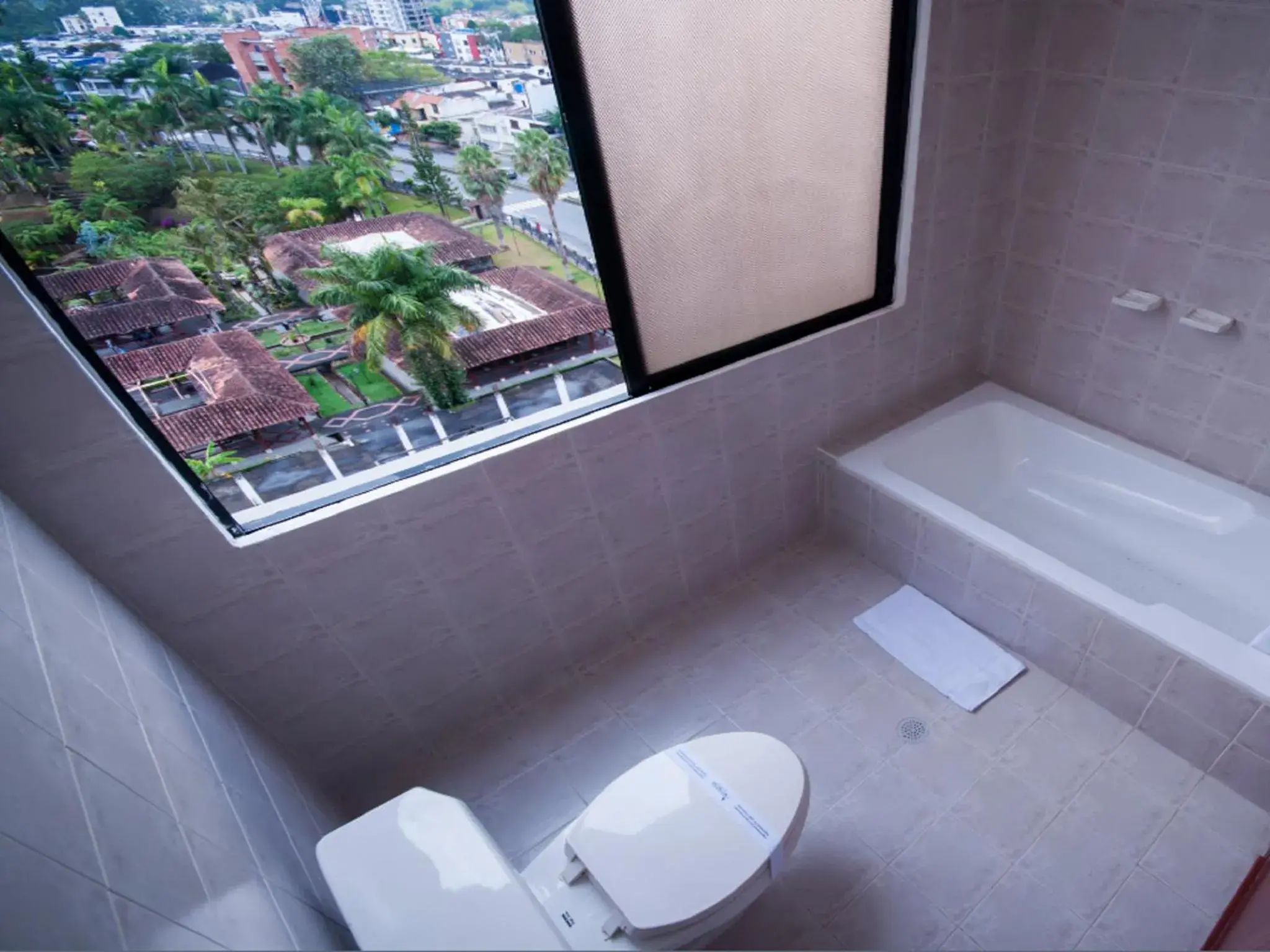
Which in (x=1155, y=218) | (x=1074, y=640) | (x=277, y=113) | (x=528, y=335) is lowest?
(x=1074, y=640)

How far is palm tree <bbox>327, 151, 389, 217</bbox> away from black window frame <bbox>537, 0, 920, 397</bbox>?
407mm

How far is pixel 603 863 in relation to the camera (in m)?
1.22

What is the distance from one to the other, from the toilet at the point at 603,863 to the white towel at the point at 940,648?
2.61 feet

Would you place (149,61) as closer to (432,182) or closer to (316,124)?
(316,124)

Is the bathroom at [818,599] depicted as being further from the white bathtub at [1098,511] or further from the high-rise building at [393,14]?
the high-rise building at [393,14]

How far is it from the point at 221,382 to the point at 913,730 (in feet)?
6.32

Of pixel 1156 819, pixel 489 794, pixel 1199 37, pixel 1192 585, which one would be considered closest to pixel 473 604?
pixel 489 794

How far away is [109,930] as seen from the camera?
0.74 meters

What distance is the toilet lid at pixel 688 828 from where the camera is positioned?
46.4 inches

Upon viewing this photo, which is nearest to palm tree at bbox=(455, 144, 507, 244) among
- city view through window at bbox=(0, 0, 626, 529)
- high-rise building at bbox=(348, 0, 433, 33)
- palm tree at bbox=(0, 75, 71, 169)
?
city view through window at bbox=(0, 0, 626, 529)

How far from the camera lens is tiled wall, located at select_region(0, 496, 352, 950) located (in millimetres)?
727

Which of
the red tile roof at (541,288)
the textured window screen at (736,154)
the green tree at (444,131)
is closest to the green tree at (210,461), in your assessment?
the red tile roof at (541,288)

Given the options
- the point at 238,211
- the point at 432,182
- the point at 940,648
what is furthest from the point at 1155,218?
the point at 238,211

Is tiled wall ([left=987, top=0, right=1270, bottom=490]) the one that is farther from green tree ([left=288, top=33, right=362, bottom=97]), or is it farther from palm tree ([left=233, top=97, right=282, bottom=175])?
palm tree ([left=233, top=97, right=282, bottom=175])
